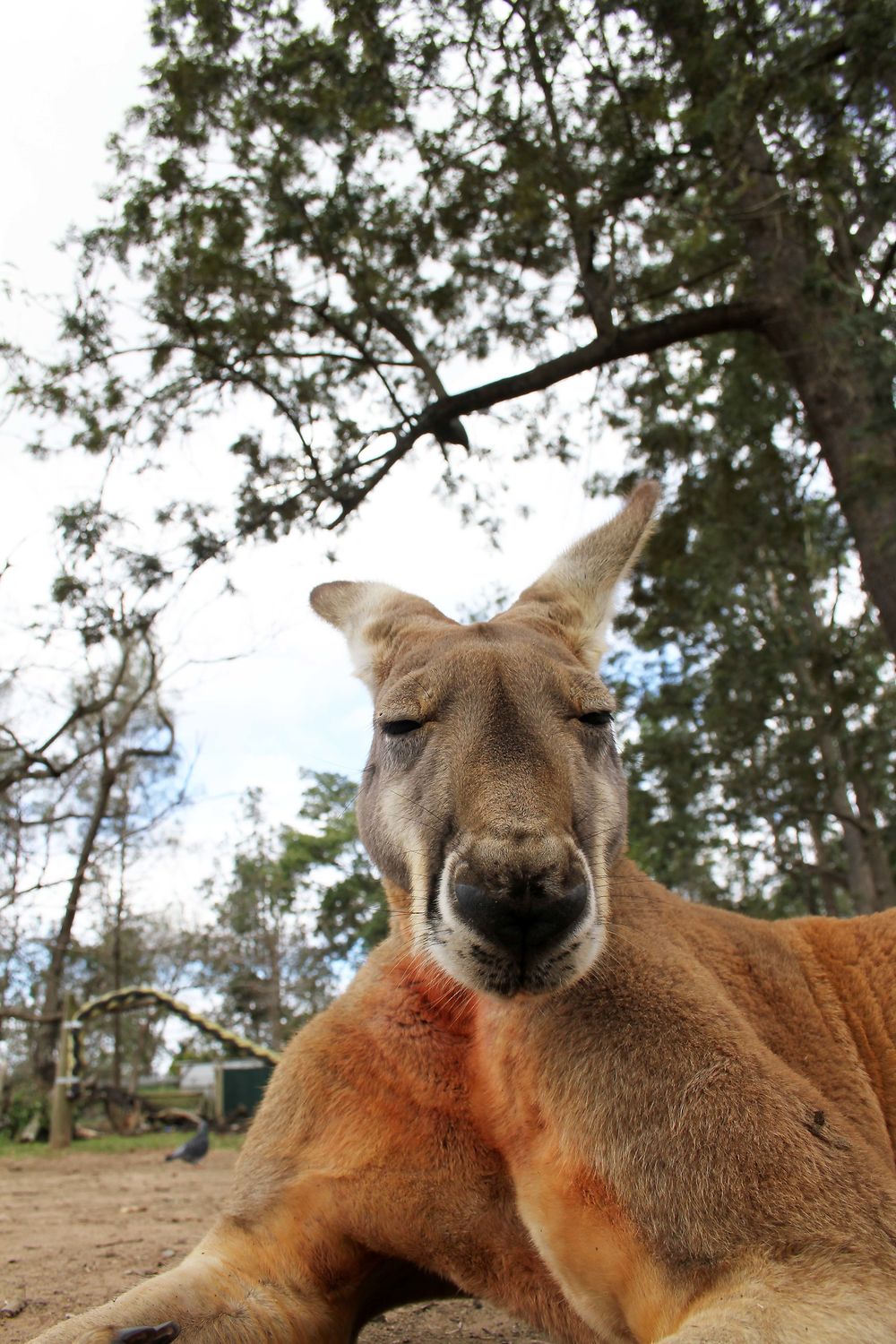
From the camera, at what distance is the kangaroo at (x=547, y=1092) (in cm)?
228

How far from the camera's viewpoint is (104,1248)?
5.39 meters

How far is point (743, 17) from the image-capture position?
904cm

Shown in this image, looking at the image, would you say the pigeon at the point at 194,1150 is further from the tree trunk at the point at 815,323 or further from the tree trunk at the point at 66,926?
the tree trunk at the point at 815,323

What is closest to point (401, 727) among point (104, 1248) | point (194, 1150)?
point (104, 1248)

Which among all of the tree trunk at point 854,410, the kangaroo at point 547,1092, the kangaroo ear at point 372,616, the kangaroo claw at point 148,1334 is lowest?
the kangaroo claw at point 148,1334

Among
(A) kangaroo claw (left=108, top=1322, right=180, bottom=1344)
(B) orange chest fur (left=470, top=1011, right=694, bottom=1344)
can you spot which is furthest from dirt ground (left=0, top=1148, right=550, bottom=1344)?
(B) orange chest fur (left=470, top=1011, right=694, bottom=1344)

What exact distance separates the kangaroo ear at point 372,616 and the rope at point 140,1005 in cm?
1053

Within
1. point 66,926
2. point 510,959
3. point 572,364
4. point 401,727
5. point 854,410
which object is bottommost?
point 510,959

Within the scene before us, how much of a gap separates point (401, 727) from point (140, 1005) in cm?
1473

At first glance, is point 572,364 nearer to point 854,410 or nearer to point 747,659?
point 854,410

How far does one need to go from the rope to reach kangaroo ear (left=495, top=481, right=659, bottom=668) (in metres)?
11.0

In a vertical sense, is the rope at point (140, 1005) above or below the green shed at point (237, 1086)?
above

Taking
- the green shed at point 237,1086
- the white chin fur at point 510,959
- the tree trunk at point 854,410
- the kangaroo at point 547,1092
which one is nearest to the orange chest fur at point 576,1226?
the kangaroo at point 547,1092

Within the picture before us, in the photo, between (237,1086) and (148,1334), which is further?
(237,1086)
